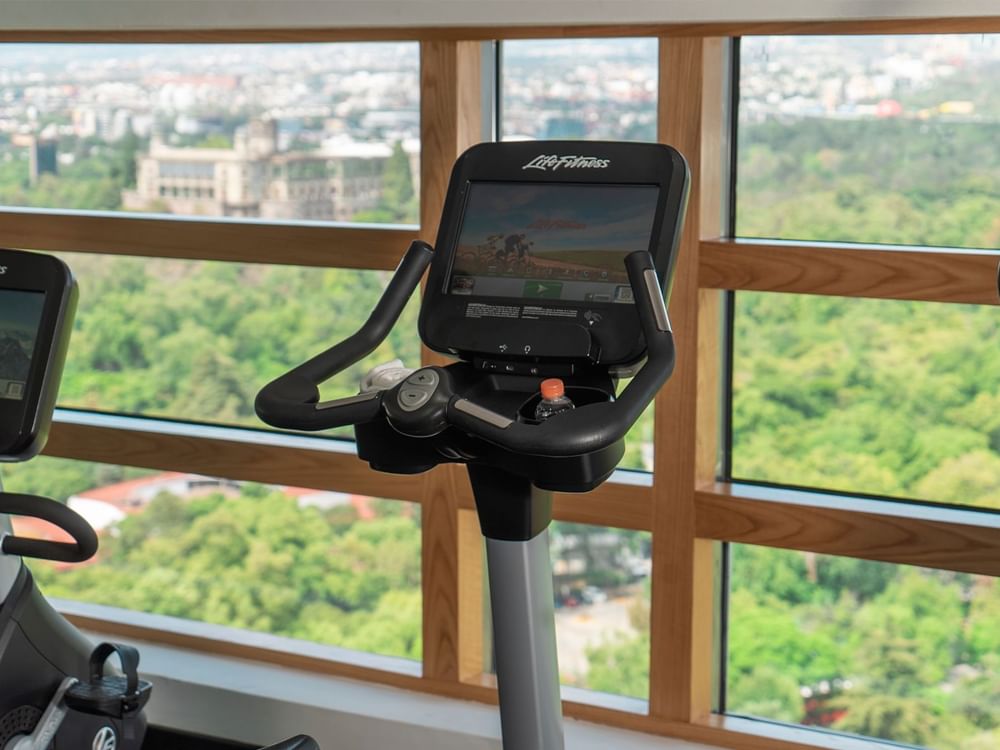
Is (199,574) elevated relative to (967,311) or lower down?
lower down

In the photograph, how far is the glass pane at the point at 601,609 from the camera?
2.74m

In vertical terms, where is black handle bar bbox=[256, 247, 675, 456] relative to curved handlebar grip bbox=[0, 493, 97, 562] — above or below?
above

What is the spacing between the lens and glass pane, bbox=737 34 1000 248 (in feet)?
7.52

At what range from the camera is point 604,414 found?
1.58 metres

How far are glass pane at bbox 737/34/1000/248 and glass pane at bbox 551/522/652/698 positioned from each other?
736 mm

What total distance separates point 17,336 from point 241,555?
1445 mm

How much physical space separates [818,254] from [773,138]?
0.28m

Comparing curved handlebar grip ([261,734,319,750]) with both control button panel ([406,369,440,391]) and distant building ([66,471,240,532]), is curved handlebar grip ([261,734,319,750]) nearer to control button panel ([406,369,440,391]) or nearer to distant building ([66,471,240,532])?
control button panel ([406,369,440,391])

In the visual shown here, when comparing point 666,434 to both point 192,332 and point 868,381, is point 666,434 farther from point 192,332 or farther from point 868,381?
point 192,332

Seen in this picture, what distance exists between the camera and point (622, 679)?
2.80m

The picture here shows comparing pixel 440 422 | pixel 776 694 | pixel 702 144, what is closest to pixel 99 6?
pixel 702 144

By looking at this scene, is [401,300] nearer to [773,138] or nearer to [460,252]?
[460,252]

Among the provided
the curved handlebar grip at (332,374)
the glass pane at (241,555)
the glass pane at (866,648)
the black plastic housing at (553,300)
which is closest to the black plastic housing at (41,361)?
the curved handlebar grip at (332,374)

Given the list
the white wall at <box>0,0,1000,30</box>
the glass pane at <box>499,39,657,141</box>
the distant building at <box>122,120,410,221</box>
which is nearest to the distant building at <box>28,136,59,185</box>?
the distant building at <box>122,120,410,221</box>
